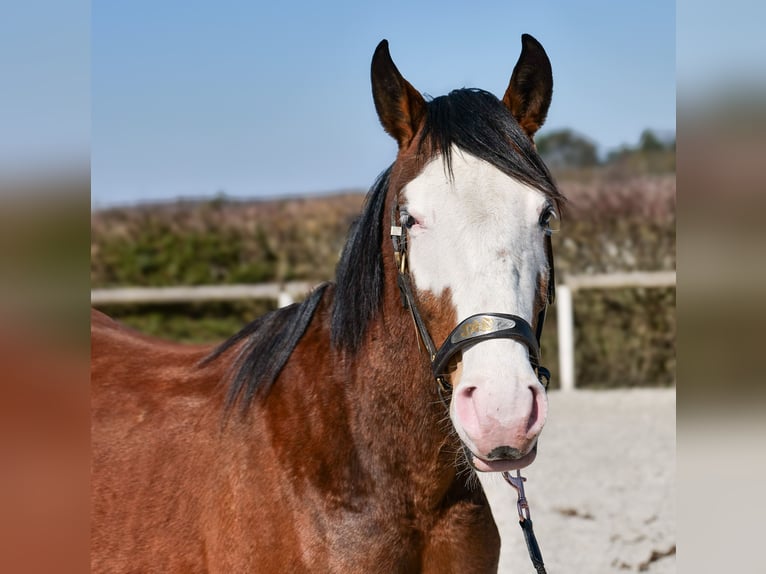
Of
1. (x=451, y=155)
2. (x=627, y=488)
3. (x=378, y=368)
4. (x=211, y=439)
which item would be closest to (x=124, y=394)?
(x=211, y=439)

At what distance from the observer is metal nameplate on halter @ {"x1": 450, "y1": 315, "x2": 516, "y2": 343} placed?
75.7 inches

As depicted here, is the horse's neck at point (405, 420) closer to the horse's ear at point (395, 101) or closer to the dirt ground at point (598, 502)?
the horse's ear at point (395, 101)

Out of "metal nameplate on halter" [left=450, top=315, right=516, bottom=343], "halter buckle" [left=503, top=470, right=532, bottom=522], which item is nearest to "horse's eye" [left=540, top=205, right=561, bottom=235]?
"metal nameplate on halter" [left=450, top=315, right=516, bottom=343]

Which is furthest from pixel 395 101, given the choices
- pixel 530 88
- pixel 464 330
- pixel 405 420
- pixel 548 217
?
pixel 405 420

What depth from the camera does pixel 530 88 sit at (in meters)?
2.47

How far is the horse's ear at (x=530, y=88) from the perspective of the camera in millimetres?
2422

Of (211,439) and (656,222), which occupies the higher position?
(656,222)

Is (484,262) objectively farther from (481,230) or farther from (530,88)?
(530,88)

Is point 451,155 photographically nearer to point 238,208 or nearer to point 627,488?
point 627,488

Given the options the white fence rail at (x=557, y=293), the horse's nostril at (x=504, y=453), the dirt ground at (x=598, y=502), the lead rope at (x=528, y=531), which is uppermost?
the white fence rail at (x=557, y=293)

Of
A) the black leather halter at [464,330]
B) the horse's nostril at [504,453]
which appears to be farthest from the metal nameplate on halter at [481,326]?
the horse's nostril at [504,453]

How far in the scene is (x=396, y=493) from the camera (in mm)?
2289
